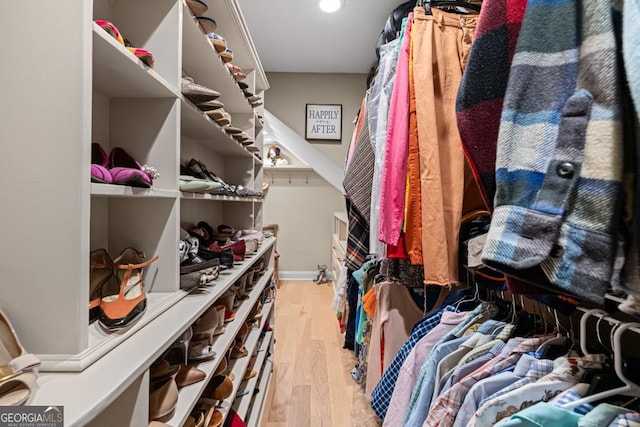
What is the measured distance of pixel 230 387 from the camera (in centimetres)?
105

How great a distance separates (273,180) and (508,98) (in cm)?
417

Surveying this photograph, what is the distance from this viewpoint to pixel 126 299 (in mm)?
674

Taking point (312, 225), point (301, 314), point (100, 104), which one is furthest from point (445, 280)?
point (312, 225)

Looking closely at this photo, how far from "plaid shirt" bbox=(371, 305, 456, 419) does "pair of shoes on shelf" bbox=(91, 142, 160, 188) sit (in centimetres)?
82

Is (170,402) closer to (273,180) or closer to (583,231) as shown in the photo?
(583,231)

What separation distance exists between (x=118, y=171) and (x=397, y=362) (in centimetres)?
90

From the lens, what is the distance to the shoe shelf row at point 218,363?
28.9 inches

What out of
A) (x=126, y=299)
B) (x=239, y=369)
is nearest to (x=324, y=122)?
(x=239, y=369)

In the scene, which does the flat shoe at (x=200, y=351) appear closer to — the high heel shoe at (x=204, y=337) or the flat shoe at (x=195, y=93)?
the high heel shoe at (x=204, y=337)

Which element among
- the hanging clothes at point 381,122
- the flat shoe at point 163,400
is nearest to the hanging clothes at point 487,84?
the hanging clothes at point 381,122

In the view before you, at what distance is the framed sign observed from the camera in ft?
12.6

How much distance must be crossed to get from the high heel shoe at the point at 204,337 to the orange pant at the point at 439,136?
661 mm

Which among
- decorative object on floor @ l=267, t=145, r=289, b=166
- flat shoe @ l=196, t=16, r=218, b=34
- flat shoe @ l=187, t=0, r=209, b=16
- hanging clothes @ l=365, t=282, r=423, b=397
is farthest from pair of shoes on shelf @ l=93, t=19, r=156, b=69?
decorative object on floor @ l=267, t=145, r=289, b=166

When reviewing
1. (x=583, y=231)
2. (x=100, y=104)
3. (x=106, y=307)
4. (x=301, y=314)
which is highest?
(x=100, y=104)
